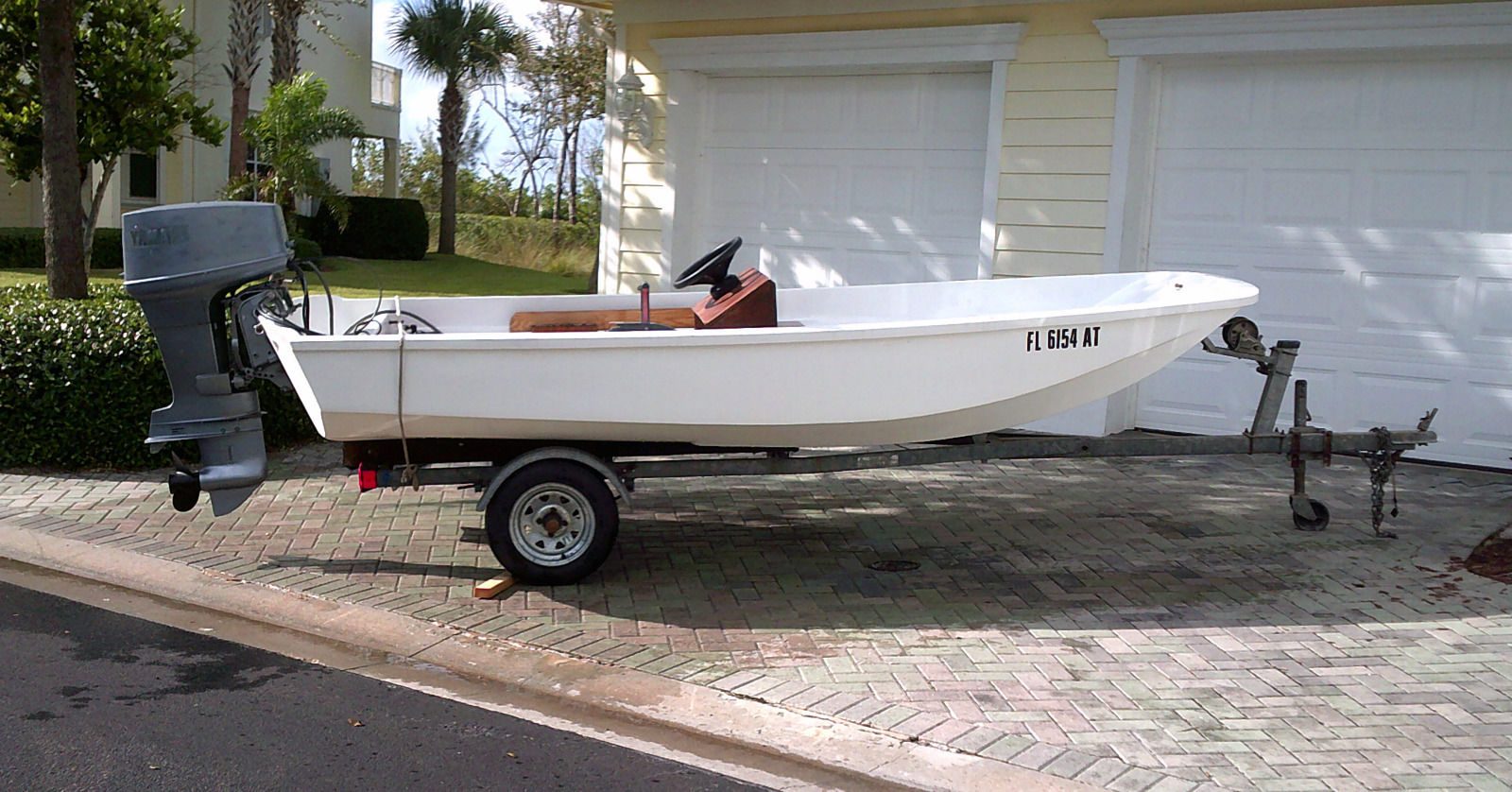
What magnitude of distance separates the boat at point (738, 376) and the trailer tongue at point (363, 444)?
91 mm

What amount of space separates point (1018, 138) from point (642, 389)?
4576mm

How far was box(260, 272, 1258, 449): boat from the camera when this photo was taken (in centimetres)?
516

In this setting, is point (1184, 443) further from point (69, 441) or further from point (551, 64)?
point (551, 64)

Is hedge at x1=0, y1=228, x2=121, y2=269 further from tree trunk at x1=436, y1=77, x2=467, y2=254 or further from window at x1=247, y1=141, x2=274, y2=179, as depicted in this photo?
tree trunk at x1=436, y1=77, x2=467, y2=254

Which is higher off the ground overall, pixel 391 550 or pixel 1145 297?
pixel 1145 297

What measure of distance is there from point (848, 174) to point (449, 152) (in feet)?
67.3

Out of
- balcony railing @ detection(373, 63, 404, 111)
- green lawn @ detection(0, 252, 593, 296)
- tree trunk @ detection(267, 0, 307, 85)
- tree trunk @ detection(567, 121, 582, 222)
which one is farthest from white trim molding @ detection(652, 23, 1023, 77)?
tree trunk @ detection(567, 121, 582, 222)

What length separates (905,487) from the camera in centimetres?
770

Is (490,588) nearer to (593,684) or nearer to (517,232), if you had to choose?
(593,684)

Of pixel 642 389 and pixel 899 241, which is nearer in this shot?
pixel 642 389

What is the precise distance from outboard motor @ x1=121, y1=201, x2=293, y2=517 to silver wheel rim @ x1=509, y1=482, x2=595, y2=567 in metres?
1.26

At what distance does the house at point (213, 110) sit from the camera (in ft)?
73.3

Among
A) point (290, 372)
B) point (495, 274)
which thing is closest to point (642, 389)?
point (290, 372)

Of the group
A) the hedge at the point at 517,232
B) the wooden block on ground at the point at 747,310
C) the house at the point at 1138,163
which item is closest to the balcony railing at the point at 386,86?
the hedge at the point at 517,232
